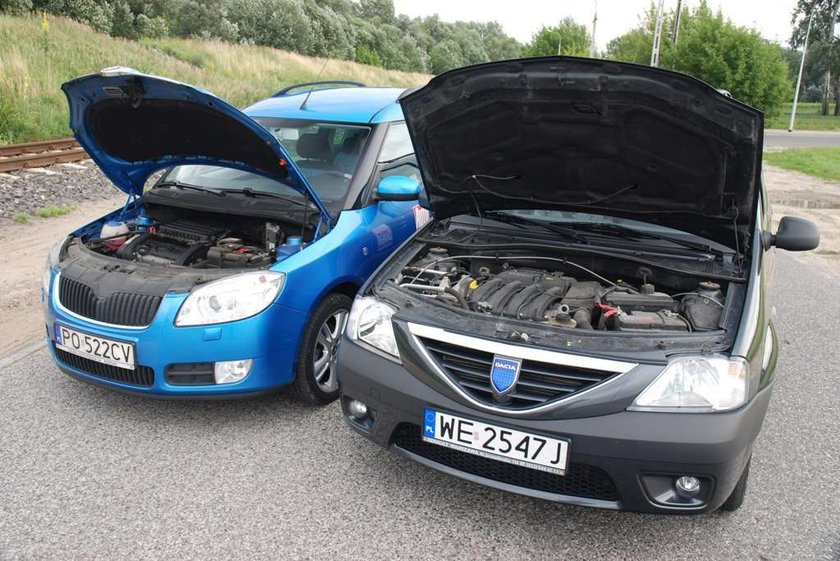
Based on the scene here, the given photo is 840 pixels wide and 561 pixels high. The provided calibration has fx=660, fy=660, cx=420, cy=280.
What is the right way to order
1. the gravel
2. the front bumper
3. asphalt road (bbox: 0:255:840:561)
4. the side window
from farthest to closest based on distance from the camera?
1. the gravel
2. the side window
3. asphalt road (bbox: 0:255:840:561)
4. the front bumper

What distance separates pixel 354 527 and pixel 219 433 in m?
1.13

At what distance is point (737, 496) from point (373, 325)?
1776mm

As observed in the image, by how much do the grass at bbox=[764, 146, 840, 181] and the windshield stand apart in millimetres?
14759

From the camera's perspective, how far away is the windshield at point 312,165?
4.34 m

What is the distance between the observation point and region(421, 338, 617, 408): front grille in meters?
2.56

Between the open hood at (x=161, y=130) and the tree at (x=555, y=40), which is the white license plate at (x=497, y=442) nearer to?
the open hood at (x=161, y=130)

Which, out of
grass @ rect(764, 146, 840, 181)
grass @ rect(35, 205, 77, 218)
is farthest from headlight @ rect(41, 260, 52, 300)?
grass @ rect(764, 146, 840, 181)

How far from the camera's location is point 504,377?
2625 millimetres

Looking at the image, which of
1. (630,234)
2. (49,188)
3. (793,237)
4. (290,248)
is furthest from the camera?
(49,188)

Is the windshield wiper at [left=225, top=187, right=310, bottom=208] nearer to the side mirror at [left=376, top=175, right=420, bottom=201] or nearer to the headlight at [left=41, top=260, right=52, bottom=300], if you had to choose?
the side mirror at [left=376, top=175, right=420, bottom=201]

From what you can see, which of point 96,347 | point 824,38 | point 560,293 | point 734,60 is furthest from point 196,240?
point 824,38

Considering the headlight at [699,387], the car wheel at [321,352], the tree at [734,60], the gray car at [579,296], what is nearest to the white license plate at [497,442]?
the gray car at [579,296]

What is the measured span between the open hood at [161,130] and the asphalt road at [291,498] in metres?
1.41

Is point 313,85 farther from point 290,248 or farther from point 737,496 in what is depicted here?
point 737,496
